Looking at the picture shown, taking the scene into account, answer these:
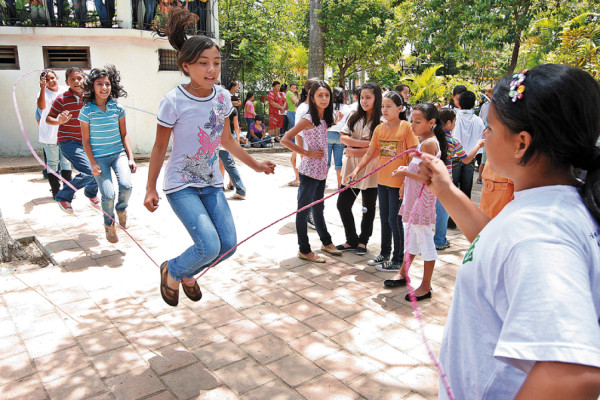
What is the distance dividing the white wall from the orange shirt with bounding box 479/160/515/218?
1068 cm

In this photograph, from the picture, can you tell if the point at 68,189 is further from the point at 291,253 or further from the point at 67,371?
the point at 67,371

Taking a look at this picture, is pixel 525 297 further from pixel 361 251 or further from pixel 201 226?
pixel 361 251

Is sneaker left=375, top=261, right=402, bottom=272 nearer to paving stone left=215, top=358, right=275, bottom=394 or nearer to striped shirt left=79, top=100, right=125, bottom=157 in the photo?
paving stone left=215, top=358, right=275, bottom=394

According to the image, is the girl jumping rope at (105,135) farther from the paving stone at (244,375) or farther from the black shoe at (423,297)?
the black shoe at (423,297)

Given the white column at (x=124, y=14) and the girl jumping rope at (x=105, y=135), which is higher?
the white column at (x=124, y=14)

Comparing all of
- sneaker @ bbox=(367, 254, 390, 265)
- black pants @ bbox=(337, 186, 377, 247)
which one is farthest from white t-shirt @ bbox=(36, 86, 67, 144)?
sneaker @ bbox=(367, 254, 390, 265)

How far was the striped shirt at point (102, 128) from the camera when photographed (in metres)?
5.41

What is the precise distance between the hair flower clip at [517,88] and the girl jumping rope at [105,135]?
187 inches

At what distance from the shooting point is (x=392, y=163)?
4.98m

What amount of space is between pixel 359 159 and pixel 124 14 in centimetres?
895

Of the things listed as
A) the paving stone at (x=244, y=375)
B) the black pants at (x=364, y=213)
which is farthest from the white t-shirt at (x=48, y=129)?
the paving stone at (x=244, y=375)

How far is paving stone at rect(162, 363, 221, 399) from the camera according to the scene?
3.05m

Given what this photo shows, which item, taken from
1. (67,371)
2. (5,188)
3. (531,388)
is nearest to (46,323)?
(67,371)

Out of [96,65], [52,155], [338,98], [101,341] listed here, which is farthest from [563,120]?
[96,65]
